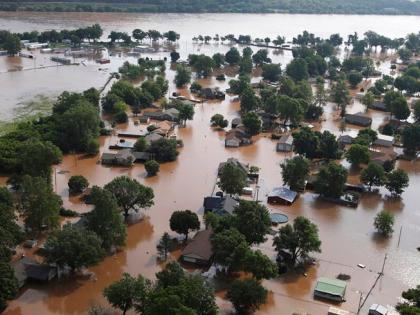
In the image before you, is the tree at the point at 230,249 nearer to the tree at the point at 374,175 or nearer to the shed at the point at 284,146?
the tree at the point at 374,175

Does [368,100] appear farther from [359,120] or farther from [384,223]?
[384,223]

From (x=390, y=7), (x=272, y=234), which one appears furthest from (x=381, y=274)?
(x=390, y=7)

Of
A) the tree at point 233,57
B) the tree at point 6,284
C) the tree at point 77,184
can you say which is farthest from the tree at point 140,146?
the tree at point 233,57

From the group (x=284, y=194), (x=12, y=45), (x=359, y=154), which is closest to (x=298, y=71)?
(x=359, y=154)

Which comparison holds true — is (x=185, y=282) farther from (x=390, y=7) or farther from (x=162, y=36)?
(x=390, y=7)

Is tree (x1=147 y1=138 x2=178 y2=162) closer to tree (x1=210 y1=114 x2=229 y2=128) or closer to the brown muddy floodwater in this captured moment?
the brown muddy floodwater

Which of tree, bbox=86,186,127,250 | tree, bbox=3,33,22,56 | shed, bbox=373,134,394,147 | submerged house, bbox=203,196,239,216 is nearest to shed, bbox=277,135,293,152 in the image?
shed, bbox=373,134,394,147
